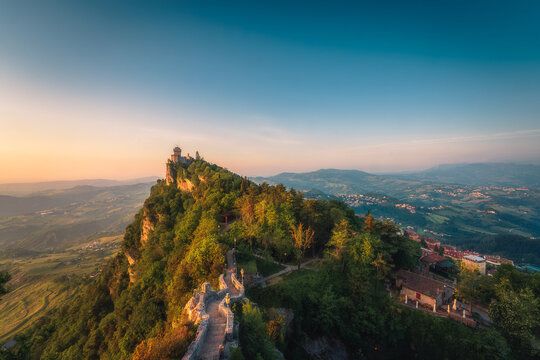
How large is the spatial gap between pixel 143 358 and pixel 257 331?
19.5 feet

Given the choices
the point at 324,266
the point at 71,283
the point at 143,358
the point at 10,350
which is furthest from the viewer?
the point at 71,283

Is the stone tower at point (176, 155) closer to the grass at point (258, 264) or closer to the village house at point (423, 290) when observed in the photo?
the grass at point (258, 264)

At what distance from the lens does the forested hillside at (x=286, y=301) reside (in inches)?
688

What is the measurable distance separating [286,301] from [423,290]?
58.6 ft

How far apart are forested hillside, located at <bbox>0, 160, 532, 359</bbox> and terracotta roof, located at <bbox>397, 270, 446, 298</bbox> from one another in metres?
1.99

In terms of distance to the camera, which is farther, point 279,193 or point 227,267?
point 279,193

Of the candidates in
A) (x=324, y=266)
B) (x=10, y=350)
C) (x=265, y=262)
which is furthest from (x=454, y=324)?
(x=10, y=350)

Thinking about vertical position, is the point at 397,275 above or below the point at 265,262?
below

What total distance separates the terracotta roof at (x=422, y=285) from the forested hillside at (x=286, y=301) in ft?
6.52

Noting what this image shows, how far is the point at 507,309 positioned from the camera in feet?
67.1

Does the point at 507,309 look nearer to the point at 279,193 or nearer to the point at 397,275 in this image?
the point at 397,275

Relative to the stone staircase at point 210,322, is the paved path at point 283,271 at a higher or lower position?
lower

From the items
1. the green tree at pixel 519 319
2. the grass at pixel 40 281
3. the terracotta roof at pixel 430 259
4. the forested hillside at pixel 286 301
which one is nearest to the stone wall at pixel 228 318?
the forested hillside at pixel 286 301

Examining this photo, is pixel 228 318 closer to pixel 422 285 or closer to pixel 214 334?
pixel 214 334
